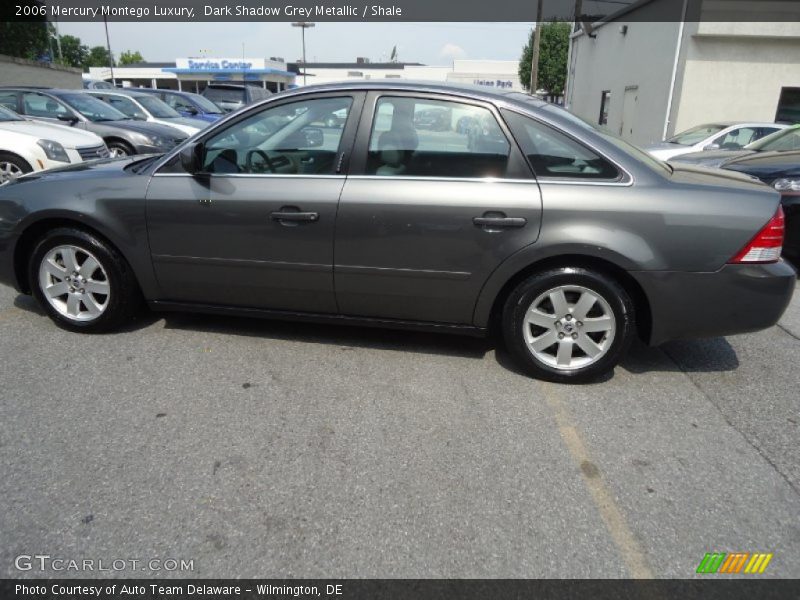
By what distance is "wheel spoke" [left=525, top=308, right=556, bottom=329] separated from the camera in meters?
3.40

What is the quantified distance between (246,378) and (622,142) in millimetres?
2691

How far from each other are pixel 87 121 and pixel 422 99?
9.07 m

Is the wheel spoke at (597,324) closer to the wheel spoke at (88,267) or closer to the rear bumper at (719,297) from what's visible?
the rear bumper at (719,297)

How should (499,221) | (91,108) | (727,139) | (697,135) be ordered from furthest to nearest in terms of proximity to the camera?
(697,135) < (727,139) < (91,108) < (499,221)

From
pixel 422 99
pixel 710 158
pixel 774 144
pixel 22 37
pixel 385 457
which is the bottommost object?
pixel 385 457

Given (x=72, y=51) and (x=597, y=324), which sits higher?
(x=72, y=51)

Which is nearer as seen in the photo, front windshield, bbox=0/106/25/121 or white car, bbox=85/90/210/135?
front windshield, bbox=0/106/25/121

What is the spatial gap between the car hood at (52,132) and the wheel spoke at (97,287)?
477cm

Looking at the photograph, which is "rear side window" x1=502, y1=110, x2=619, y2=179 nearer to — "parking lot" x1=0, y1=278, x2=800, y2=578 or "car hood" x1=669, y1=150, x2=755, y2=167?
"parking lot" x1=0, y1=278, x2=800, y2=578

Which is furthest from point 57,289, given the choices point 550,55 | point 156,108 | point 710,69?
point 550,55

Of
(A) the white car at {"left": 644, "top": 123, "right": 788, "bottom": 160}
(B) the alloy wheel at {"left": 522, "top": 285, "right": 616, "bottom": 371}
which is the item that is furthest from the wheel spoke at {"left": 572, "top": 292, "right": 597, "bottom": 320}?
(A) the white car at {"left": 644, "top": 123, "right": 788, "bottom": 160}

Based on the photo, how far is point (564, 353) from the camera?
3.44m

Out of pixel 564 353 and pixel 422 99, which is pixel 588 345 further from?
pixel 422 99

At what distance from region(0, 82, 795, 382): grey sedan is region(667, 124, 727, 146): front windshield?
9424 mm
